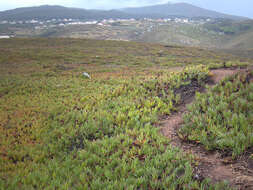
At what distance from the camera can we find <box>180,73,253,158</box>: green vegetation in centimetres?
584

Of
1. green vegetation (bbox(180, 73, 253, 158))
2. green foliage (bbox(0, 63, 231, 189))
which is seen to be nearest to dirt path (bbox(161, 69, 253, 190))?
green vegetation (bbox(180, 73, 253, 158))

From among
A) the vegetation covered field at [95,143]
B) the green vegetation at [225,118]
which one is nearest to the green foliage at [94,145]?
the vegetation covered field at [95,143]

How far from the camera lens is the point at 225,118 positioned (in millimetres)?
7262

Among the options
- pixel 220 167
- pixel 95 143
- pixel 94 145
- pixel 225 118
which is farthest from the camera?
pixel 225 118

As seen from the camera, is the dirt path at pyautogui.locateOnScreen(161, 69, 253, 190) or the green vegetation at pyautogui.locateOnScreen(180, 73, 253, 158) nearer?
the dirt path at pyautogui.locateOnScreen(161, 69, 253, 190)

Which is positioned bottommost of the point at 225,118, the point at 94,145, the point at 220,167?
the point at 94,145

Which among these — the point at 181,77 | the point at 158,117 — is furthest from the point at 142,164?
the point at 181,77

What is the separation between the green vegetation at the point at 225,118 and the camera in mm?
5836

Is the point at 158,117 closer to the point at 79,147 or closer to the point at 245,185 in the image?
the point at 79,147

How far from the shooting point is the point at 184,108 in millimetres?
9969

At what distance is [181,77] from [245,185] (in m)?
10.3

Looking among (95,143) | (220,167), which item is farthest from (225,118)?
(95,143)

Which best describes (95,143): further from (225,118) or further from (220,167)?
(225,118)

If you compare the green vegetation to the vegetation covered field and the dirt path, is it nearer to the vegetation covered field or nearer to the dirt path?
the dirt path
